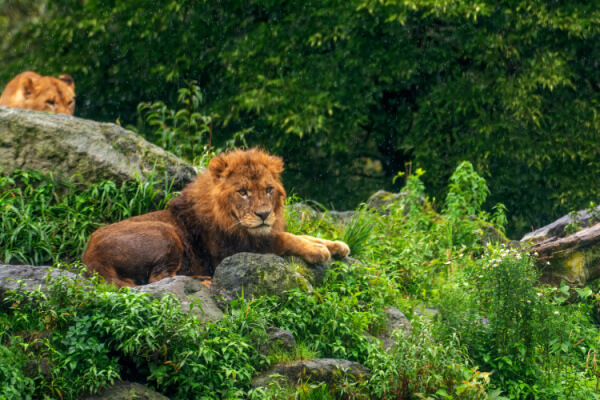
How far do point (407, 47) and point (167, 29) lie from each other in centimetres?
513

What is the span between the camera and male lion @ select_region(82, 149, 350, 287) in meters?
5.96

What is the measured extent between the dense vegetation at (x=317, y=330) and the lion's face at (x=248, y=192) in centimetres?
70

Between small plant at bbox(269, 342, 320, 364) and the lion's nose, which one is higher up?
the lion's nose

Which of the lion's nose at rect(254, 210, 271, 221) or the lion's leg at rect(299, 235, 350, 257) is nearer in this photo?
the lion's nose at rect(254, 210, 271, 221)

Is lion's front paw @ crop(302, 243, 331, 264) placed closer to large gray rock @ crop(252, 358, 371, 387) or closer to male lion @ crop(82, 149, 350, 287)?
male lion @ crop(82, 149, 350, 287)

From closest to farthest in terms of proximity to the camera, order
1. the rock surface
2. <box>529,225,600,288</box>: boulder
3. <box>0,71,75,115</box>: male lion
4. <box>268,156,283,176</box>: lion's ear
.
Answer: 1. the rock surface
2. <box>268,156,283,176</box>: lion's ear
3. <box>529,225,600,288</box>: boulder
4. <box>0,71,75,115</box>: male lion

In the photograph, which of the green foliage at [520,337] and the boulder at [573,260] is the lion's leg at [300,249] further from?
the boulder at [573,260]

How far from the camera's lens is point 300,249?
21.6ft

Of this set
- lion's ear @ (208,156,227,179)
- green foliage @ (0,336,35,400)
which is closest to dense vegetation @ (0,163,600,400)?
green foliage @ (0,336,35,400)

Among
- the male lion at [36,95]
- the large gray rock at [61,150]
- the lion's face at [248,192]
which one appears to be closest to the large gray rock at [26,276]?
the lion's face at [248,192]

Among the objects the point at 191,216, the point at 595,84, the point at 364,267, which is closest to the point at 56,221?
the point at 191,216

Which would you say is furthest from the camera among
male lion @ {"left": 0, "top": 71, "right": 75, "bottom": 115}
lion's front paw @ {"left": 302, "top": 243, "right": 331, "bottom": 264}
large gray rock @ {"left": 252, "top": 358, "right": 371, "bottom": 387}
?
male lion @ {"left": 0, "top": 71, "right": 75, "bottom": 115}

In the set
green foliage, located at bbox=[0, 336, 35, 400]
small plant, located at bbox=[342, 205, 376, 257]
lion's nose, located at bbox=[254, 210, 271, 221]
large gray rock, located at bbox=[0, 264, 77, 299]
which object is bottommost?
small plant, located at bbox=[342, 205, 376, 257]

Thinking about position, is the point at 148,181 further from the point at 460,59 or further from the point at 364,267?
the point at 460,59
